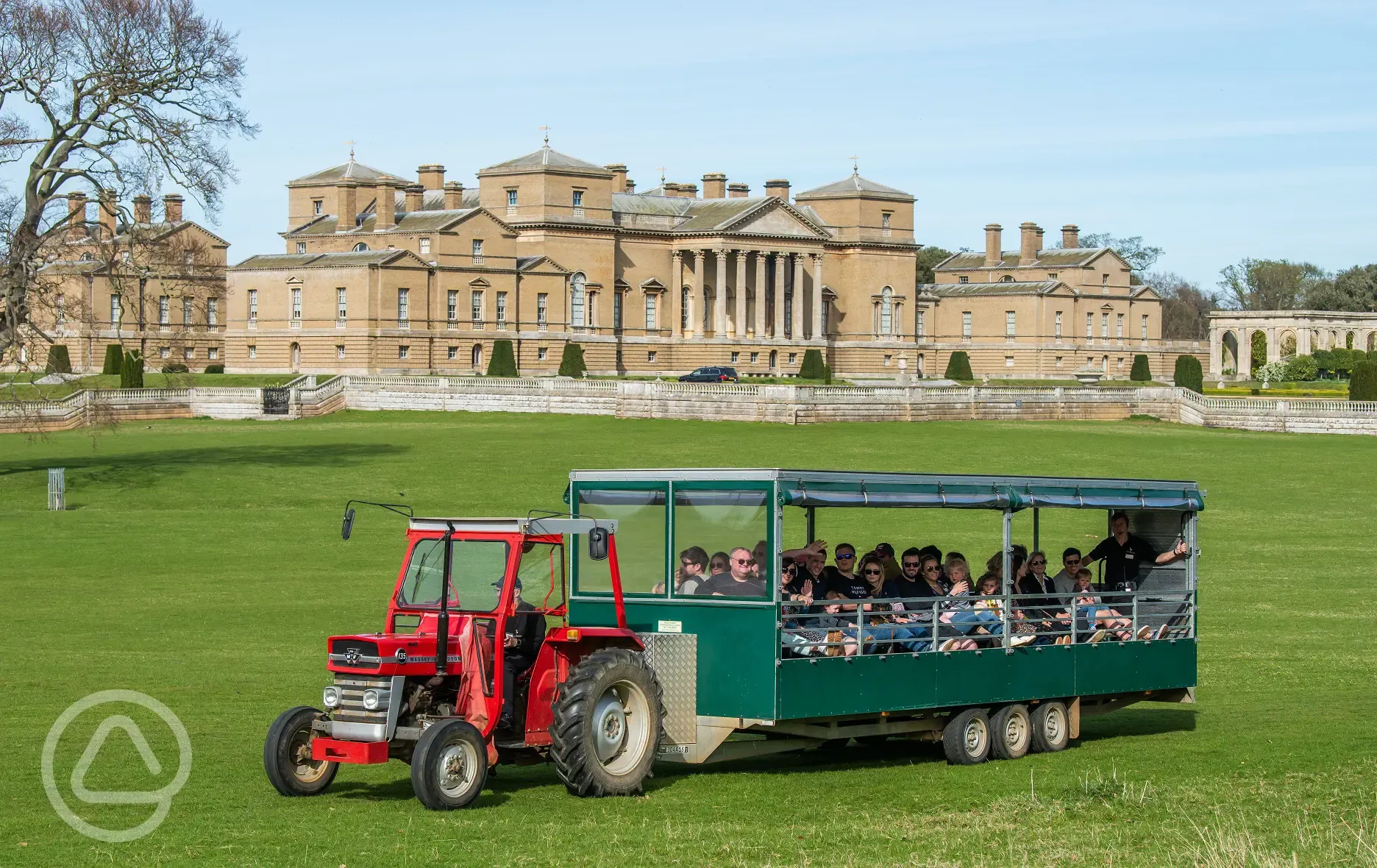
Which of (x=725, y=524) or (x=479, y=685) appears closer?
(x=479, y=685)

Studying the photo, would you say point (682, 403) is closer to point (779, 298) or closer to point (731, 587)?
point (779, 298)

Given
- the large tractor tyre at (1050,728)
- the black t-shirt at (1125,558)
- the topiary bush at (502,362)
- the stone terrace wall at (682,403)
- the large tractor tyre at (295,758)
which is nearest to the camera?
the large tractor tyre at (295,758)

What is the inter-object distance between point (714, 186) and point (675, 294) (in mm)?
10634

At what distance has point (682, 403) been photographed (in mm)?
65000

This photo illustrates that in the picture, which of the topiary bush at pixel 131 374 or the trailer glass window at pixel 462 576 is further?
the topiary bush at pixel 131 374

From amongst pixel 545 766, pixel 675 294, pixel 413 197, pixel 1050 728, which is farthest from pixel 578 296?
pixel 545 766

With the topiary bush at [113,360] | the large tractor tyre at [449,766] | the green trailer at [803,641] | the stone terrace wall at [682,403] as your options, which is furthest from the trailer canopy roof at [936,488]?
the topiary bush at [113,360]

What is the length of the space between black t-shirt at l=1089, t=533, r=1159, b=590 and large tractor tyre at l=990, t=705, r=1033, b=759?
2.53m

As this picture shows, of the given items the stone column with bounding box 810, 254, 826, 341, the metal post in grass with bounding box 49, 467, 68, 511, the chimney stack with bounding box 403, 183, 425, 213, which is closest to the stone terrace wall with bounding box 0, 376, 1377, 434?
the metal post in grass with bounding box 49, 467, 68, 511

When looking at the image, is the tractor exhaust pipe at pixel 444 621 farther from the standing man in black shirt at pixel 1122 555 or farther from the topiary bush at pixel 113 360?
the topiary bush at pixel 113 360

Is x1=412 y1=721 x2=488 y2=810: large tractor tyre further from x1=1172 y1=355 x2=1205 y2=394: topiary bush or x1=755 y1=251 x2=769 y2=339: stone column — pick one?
x1=755 y1=251 x2=769 y2=339: stone column

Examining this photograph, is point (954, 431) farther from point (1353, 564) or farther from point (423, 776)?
point (423, 776)

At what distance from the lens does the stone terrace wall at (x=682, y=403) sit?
63688 millimetres

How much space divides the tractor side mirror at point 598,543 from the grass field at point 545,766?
5.90ft
